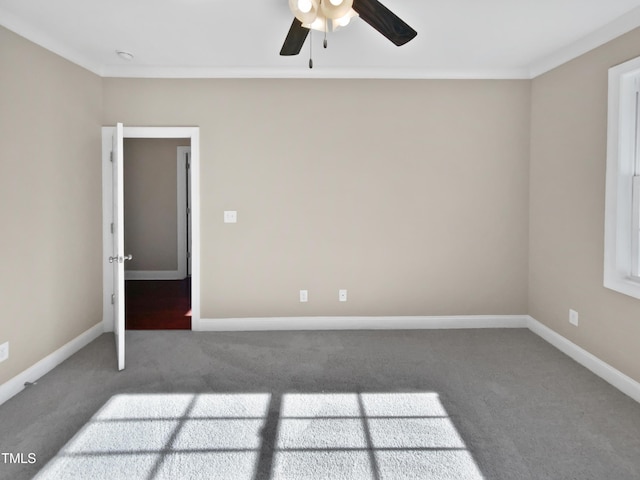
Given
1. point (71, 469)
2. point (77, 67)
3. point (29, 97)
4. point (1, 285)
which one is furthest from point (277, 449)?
point (77, 67)

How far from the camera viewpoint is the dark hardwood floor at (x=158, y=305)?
13.7ft

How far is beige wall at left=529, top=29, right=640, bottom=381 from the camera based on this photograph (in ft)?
9.28

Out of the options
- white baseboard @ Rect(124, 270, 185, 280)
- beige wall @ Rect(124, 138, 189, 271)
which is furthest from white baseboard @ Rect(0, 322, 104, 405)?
beige wall @ Rect(124, 138, 189, 271)

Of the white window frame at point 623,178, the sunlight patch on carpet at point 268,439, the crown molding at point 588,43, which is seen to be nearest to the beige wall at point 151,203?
the sunlight patch on carpet at point 268,439

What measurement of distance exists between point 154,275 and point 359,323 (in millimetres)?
3848

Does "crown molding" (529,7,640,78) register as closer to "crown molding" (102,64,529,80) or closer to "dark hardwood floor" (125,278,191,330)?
"crown molding" (102,64,529,80)

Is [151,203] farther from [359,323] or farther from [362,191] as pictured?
[359,323]

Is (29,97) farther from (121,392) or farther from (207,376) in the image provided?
(207,376)

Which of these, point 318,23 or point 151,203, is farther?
point 151,203

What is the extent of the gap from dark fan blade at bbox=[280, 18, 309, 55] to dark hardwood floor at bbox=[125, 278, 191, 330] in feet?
9.46

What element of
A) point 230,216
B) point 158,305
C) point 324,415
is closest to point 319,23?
point 324,415

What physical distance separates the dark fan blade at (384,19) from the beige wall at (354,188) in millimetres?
1867

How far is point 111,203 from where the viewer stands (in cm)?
379

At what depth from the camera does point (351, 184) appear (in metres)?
3.87
